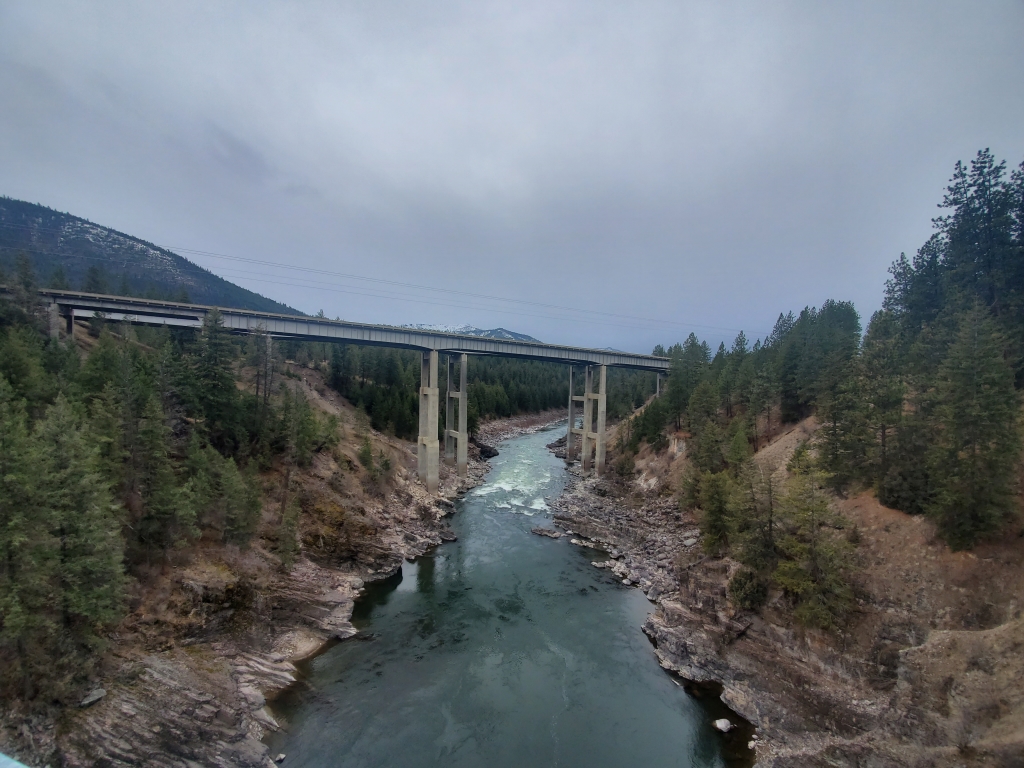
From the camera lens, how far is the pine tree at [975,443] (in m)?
18.4

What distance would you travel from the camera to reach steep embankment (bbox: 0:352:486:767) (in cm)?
1556

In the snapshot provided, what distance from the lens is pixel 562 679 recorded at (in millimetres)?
21781

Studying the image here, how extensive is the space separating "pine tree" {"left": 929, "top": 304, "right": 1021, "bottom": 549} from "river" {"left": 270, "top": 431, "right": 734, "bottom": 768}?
12203 mm

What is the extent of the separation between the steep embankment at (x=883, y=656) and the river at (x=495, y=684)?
192 centimetres

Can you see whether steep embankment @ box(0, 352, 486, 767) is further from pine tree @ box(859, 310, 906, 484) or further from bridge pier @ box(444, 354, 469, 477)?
pine tree @ box(859, 310, 906, 484)

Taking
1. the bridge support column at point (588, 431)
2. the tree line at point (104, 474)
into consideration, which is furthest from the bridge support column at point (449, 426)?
the tree line at point (104, 474)

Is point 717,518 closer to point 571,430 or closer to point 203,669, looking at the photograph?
point 203,669

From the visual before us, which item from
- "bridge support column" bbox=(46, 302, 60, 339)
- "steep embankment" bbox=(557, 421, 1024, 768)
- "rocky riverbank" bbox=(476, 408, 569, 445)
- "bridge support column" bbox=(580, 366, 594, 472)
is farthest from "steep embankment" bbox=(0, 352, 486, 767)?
"rocky riverbank" bbox=(476, 408, 569, 445)

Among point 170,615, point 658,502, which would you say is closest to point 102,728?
point 170,615

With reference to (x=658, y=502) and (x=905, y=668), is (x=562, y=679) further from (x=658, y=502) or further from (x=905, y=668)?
(x=658, y=502)

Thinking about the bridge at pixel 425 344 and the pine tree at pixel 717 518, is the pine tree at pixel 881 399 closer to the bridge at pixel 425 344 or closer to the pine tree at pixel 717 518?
the pine tree at pixel 717 518

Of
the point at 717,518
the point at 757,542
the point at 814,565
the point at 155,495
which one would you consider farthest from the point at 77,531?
the point at 717,518

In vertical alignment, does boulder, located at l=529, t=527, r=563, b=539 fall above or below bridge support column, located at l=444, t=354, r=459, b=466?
below

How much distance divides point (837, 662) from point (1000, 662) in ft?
16.3
